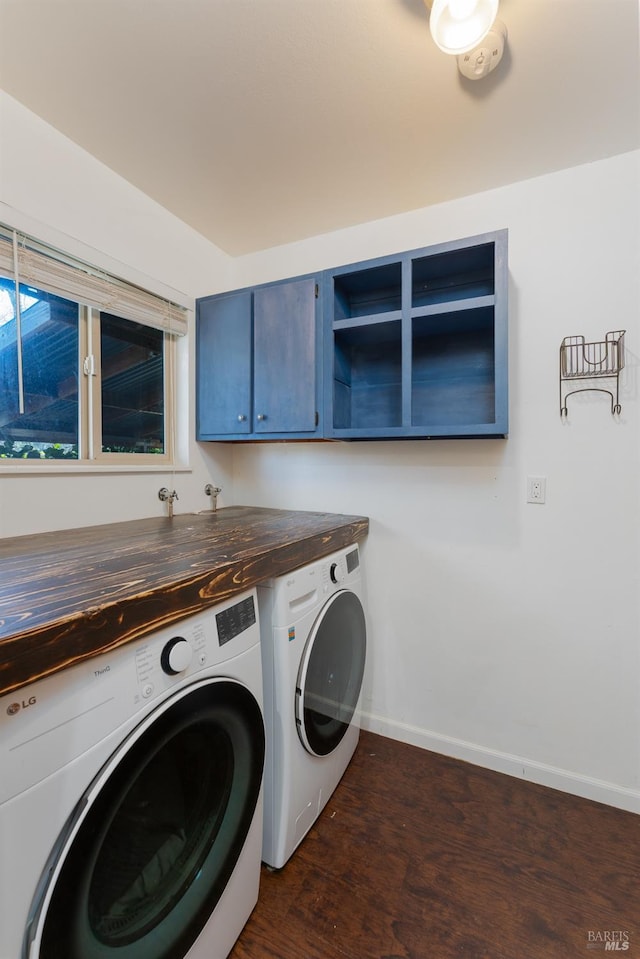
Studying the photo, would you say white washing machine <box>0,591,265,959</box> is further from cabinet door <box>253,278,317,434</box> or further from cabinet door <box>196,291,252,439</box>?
cabinet door <box>196,291,252,439</box>

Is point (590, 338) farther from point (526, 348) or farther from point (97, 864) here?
point (97, 864)

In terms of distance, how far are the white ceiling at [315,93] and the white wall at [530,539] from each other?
24 cm

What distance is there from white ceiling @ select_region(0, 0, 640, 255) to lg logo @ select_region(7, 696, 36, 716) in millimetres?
1654

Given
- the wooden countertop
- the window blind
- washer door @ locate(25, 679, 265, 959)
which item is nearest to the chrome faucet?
the wooden countertop

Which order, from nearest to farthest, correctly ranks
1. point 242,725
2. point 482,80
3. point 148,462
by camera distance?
point 242,725, point 482,80, point 148,462

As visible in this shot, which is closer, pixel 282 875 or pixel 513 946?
pixel 513 946

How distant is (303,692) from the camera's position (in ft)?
4.17

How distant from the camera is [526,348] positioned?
1.69m

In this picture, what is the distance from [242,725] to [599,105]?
2.19m

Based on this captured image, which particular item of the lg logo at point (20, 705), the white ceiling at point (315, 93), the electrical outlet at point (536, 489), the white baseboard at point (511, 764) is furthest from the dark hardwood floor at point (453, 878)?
the white ceiling at point (315, 93)

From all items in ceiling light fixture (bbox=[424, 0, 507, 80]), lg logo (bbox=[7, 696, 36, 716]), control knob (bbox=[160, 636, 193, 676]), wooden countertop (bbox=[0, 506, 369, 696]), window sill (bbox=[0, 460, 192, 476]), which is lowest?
control knob (bbox=[160, 636, 193, 676])

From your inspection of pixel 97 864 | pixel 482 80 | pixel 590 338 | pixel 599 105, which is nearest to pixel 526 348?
pixel 590 338

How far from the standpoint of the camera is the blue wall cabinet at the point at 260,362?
1804 millimetres

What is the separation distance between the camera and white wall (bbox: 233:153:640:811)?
156 centimetres
